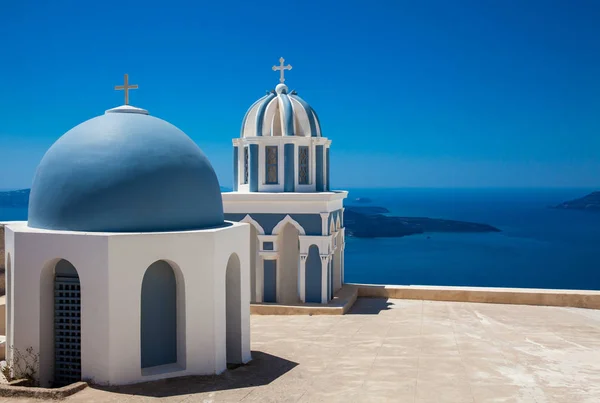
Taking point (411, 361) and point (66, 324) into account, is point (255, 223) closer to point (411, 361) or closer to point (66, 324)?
point (411, 361)

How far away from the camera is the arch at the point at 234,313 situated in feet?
35.6

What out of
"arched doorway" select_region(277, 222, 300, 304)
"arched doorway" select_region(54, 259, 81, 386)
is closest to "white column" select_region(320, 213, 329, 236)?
"arched doorway" select_region(277, 222, 300, 304)

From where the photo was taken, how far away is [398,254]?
71.6m

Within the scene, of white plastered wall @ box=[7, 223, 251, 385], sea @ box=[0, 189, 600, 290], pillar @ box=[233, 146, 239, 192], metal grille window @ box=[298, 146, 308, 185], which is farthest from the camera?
sea @ box=[0, 189, 600, 290]

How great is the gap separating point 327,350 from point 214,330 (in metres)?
3.02

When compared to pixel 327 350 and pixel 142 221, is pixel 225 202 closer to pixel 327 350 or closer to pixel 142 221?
pixel 327 350

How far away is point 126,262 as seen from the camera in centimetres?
920

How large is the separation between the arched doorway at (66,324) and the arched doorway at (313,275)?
27.6 ft

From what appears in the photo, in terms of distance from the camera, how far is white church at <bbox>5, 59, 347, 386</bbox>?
30.1 ft

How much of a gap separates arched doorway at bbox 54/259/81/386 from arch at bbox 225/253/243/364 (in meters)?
2.32

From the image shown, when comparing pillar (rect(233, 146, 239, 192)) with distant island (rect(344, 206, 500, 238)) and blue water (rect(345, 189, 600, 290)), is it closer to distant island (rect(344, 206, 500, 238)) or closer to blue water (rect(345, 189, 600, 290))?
blue water (rect(345, 189, 600, 290))

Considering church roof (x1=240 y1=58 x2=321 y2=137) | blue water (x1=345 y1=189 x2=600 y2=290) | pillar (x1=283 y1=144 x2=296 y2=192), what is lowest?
blue water (x1=345 y1=189 x2=600 y2=290)

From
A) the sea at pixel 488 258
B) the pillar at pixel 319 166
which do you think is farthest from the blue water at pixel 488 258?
the pillar at pixel 319 166

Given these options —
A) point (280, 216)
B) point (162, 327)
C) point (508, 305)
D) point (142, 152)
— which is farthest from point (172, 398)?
point (508, 305)
